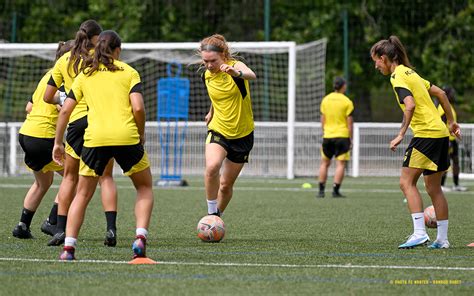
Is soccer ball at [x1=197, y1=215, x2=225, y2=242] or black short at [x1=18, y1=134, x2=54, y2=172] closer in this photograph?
soccer ball at [x1=197, y1=215, x2=225, y2=242]

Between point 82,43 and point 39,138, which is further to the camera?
point 39,138

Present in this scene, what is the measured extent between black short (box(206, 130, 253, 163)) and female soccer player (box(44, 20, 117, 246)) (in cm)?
149

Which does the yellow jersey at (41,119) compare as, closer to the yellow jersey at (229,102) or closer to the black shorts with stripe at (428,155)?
the yellow jersey at (229,102)

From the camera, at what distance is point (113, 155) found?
802cm

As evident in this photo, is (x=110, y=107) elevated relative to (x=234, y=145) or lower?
elevated

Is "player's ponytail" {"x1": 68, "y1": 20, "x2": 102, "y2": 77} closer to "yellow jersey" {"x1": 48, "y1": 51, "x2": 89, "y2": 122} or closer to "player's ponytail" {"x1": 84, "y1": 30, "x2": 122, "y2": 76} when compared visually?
"yellow jersey" {"x1": 48, "y1": 51, "x2": 89, "y2": 122}

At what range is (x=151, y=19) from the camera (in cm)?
3108

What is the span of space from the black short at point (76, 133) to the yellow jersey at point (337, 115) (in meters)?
9.21

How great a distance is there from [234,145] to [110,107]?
263 cm

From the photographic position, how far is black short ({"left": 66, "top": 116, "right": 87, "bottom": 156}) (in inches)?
348

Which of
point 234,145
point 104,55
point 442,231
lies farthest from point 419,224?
point 104,55

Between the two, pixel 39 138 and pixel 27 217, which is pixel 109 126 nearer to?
pixel 39 138

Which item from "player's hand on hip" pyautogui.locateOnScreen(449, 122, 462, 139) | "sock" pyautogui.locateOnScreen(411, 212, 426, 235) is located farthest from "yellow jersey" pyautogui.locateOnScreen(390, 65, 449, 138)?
"sock" pyautogui.locateOnScreen(411, 212, 426, 235)

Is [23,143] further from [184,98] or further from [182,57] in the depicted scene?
[182,57]
